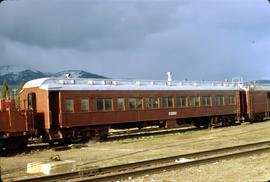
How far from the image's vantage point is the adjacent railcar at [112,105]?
25.1 metres

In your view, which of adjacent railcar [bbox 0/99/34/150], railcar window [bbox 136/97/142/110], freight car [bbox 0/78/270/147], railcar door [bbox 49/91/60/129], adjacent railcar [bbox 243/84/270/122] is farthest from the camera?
adjacent railcar [bbox 243/84/270/122]

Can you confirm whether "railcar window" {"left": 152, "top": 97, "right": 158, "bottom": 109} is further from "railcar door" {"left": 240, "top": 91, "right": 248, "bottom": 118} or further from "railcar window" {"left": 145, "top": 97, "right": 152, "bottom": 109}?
"railcar door" {"left": 240, "top": 91, "right": 248, "bottom": 118}

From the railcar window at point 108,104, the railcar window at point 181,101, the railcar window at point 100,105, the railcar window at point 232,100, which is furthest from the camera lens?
the railcar window at point 232,100

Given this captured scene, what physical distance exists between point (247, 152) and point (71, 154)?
Answer: 7670mm

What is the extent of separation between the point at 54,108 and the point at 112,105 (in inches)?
154

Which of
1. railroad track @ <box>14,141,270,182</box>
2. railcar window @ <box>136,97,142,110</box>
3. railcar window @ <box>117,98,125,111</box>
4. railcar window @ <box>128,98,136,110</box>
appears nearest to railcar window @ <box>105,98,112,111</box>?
railcar window @ <box>117,98,125,111</box>

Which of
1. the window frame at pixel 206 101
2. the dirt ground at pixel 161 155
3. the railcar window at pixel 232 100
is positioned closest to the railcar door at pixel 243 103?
the railcar window at pixel 232 100

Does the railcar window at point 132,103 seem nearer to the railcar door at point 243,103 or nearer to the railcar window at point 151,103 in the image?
the railcar window at point 151,103

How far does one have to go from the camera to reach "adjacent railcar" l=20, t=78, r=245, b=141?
25094 millimetres

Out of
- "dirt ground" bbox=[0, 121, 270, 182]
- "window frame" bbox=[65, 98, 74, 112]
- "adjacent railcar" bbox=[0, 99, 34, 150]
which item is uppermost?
"window frame" bbox=[65, 98, 74, 112]

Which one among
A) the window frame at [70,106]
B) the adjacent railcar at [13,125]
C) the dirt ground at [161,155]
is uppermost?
the window frame at [70,106]

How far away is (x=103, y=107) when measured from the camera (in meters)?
27.3

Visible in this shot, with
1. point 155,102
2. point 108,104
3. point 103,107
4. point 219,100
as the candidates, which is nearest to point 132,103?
point 108,104

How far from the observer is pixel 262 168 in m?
12.9
